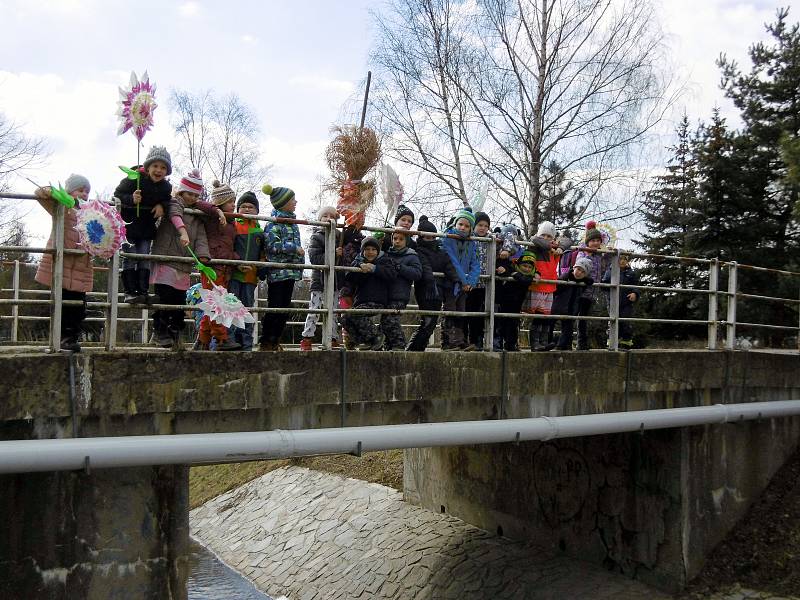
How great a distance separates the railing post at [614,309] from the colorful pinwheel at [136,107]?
18.6ft

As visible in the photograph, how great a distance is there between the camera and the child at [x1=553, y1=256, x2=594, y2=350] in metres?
9.57

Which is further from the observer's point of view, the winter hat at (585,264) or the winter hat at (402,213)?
the winter hat at (585,264)

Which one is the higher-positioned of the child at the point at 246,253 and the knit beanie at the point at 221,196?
the knit beanie at the point at 221,196

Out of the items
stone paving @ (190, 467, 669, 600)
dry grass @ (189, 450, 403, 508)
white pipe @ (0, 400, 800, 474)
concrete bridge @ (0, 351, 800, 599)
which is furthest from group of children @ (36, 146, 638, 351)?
dry grass @ (189, 450, 403, 508)

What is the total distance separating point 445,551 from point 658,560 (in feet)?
12.4

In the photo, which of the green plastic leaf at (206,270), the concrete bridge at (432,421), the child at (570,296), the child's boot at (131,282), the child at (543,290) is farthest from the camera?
the child at (570,296)

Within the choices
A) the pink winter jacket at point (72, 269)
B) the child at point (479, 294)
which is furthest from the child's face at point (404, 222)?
the pink winter jacket at point (72, 269)

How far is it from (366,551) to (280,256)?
26.7 feet

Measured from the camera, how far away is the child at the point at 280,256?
7.28m

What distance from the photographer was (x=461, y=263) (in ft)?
27.9

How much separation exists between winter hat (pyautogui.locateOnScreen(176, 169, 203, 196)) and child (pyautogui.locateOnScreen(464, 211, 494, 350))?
3.15m

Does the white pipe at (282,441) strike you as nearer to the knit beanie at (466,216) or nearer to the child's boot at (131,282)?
the child's boot at (131,282)

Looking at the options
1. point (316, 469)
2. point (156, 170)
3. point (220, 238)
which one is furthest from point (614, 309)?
point (316, 469)

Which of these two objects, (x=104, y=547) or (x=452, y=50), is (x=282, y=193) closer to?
(x=104, y=547)
